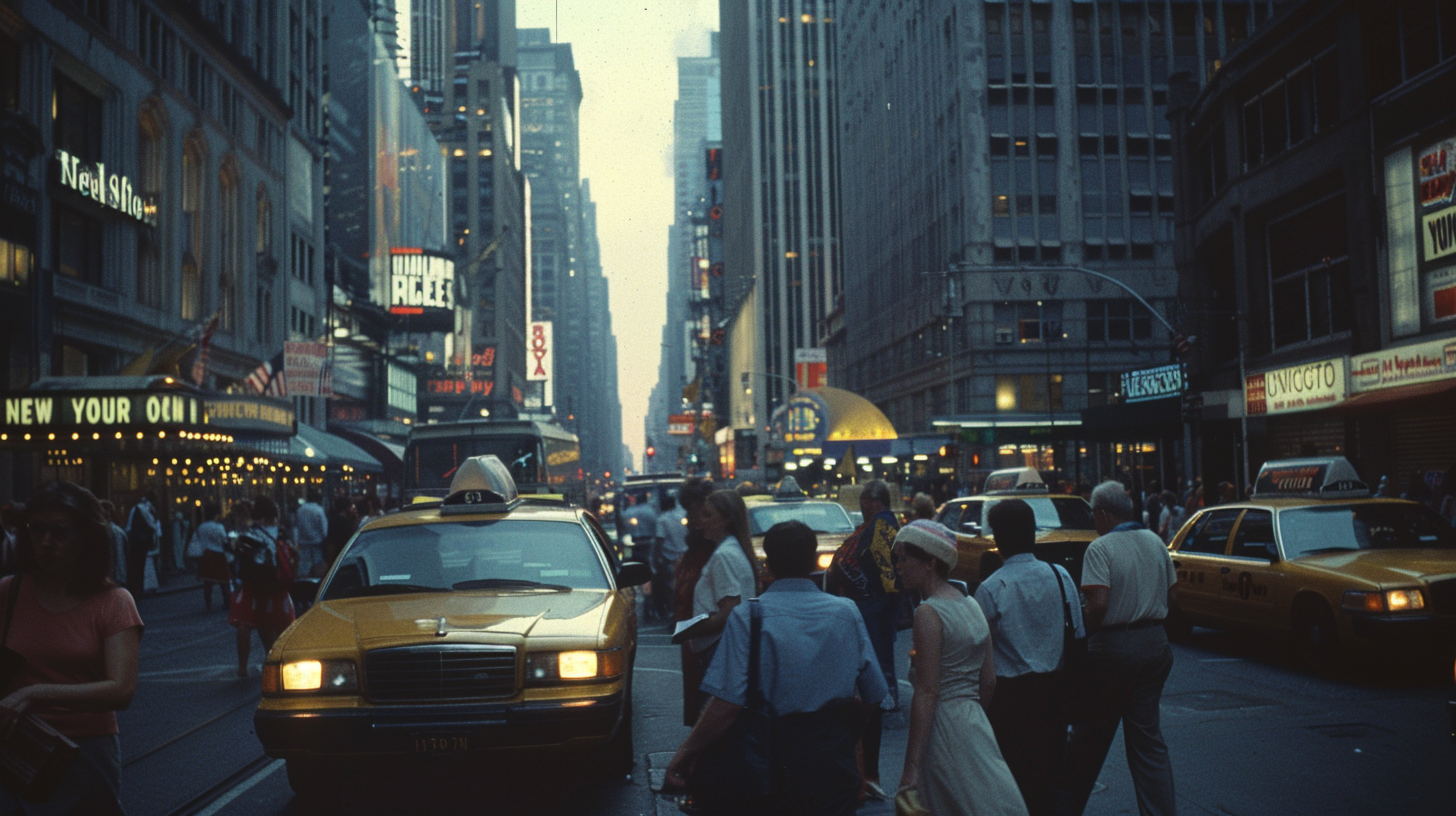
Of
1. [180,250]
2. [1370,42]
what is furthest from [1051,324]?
[180,250]

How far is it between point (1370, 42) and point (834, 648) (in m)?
24.7

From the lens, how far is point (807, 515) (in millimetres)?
16297

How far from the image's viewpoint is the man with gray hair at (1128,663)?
19.4 ft

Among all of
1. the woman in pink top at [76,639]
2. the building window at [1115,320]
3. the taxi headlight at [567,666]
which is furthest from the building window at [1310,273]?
the building window at [1115,320]

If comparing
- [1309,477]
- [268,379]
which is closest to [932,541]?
[1309,477]

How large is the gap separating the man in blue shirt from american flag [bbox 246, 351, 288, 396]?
35251 mm

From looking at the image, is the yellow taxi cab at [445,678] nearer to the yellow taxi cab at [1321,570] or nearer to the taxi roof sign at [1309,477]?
the yellow taxi cab at [1321,570]

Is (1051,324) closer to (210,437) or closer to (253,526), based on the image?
(210,437)

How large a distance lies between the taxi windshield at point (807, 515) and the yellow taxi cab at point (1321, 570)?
4219 mm

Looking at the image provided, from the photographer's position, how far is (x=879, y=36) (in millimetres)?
73625

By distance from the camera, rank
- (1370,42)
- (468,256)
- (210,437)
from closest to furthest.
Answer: (1370,42), (210,437), (468,256)

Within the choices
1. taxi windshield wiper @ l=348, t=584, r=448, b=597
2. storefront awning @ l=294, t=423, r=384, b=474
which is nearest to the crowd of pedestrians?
taxi windshield wiper @ l=348, t=584, r=448, b=597

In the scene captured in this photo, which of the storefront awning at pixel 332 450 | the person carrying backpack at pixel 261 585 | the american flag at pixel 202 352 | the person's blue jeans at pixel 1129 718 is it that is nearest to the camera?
the person's blue jeans at pixel 1129 718

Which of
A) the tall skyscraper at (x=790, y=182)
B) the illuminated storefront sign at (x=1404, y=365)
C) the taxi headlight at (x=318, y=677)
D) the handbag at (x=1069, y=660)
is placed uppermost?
the tall skyscraper at (x=790, y=182)
